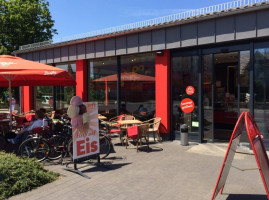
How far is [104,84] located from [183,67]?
4245 millimetres

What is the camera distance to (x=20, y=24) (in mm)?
23156

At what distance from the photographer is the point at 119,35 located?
10.8 metres

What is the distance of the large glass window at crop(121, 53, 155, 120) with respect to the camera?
1047cm

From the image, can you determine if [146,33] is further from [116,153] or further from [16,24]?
[16,24]

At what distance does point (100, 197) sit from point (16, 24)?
22661 millimetres

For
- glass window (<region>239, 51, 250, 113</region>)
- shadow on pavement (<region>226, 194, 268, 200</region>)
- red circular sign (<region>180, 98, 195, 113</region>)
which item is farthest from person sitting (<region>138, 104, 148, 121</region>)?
shadow on pavement (<region>226, 194, 268, 200</region>)

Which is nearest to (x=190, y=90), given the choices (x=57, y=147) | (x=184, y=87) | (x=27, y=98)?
(x=184, y=87)

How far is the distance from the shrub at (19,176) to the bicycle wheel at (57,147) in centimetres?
115

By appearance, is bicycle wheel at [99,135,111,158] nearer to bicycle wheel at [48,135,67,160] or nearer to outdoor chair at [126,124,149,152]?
bicycle wheel at [48,135,67,160]

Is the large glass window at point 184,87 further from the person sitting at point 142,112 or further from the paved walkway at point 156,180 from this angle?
the paved walkway at point 156,180

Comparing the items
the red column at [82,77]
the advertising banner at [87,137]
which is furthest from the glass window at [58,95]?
the advertising banner at [87,137]

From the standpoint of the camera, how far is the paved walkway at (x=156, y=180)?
464 centimetres

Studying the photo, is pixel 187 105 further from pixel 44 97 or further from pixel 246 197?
pixel 44 97

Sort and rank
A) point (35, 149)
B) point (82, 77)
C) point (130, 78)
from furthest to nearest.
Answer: point (82, 77) → point (130, 78) → point (35, 149)
